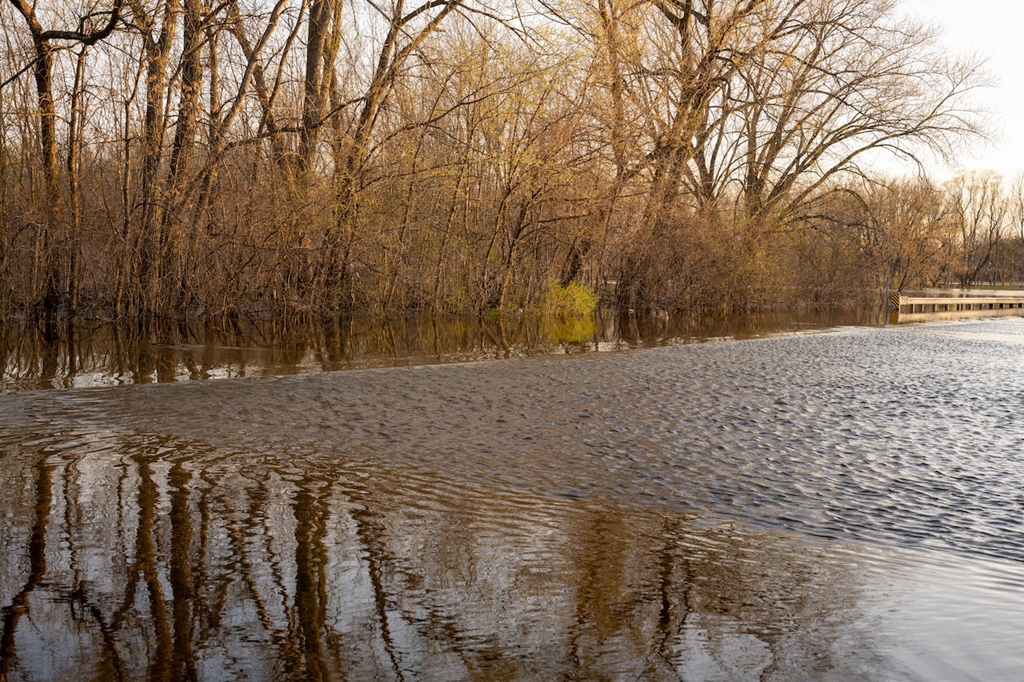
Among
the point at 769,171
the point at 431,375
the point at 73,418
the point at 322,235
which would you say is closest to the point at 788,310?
the point at 769,171

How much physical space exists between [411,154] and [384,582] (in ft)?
49.8

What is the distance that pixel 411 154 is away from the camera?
60.1 ft

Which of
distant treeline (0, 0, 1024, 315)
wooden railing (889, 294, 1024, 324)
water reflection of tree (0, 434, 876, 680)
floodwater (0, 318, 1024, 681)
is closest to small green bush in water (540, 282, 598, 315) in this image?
distant treeline (0, 0, 1024, 315)

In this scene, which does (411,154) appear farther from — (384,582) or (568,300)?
(384,582)

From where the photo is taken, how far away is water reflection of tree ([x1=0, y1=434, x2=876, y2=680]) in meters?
3.28

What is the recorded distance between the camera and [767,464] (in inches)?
262

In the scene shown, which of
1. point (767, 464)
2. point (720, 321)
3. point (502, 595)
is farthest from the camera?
point (720, 321)

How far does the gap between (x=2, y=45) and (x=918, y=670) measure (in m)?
16.8

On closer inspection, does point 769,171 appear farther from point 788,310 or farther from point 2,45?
point 2,45

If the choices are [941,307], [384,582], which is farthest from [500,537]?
[941,307]

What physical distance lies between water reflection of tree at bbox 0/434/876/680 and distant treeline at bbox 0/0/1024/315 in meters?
9.90

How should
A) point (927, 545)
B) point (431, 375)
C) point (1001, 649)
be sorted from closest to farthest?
point (1001, 649)
point (927, 545)
point (431, 375)

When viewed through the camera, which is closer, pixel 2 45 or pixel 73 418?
pixel 73 418

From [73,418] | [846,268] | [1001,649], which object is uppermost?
[846,268]
